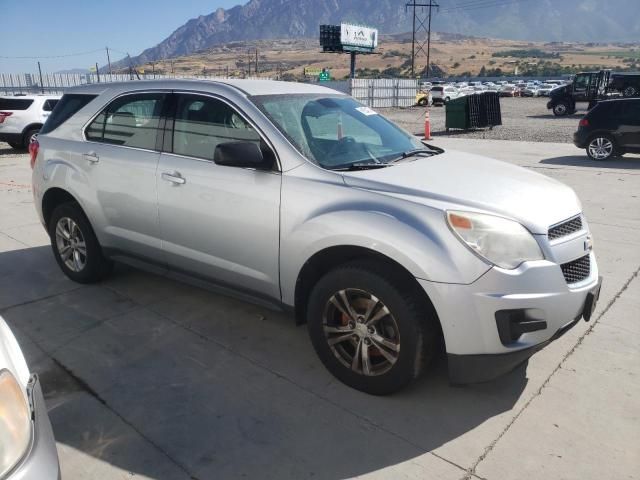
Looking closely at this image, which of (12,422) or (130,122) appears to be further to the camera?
(130,122)

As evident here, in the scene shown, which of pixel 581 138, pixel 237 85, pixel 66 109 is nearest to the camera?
pixel 237 85

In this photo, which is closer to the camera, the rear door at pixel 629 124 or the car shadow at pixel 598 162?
the car shadow at pixel 598 162

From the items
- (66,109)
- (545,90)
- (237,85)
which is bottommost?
(66,109)

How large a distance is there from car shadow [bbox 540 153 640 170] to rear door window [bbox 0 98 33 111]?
13.7 m

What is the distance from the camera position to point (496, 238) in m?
2.61

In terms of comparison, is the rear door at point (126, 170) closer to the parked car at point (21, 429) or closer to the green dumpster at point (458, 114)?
the parked car at point (21, 429)

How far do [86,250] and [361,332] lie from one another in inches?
110

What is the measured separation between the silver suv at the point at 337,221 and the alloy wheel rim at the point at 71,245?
0.12 metres

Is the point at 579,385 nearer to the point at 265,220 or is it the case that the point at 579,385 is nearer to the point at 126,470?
the point at 265,220

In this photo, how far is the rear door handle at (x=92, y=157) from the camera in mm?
4246

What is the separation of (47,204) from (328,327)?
3.16m

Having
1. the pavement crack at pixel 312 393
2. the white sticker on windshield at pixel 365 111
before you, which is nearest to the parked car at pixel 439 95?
the white sticker on windshield at pixel 365 111

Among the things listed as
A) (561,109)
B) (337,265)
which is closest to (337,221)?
(337,265)

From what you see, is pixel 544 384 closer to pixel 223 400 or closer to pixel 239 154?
pixel 223 400
